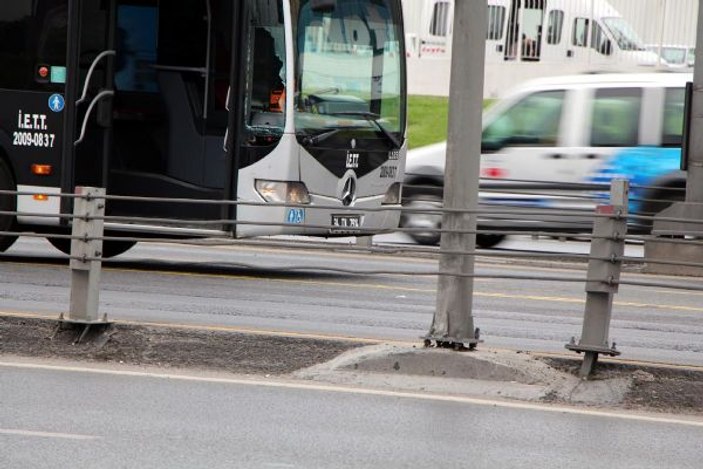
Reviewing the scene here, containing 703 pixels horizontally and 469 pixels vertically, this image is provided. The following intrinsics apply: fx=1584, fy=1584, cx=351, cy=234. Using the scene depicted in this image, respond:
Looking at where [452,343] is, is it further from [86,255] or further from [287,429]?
[86,255]

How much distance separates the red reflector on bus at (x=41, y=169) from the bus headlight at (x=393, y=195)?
144 inches

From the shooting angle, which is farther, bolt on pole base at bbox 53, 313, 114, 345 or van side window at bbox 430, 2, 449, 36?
van side window at bbox 430, 2, 449, 36

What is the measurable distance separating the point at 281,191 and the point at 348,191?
1.08 m

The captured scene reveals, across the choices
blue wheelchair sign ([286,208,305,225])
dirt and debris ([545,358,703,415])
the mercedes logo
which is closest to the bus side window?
the mercedes logo

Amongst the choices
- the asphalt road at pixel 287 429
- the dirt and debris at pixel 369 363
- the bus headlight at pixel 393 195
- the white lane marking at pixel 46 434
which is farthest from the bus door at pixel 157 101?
the white lane marking at pixel 46 434

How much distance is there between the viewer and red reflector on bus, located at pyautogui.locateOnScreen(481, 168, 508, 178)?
21.0 m

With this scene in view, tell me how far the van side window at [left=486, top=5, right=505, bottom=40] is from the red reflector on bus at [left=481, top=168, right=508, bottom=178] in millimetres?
13917

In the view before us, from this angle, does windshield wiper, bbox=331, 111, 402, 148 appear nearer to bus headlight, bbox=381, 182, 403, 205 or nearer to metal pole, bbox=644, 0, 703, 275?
bus headlight, bbox=381, 182, 403, 205

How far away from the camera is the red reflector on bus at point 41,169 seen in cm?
1617

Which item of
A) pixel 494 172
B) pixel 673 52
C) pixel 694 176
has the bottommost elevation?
pixel 494 172

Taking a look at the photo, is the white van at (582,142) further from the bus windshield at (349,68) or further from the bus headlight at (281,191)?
the bus headlight at (281,191)

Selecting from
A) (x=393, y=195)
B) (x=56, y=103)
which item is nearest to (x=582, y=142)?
(x=393, y=195)

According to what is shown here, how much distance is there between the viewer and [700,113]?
1866cm

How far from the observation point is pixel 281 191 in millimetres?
16016
